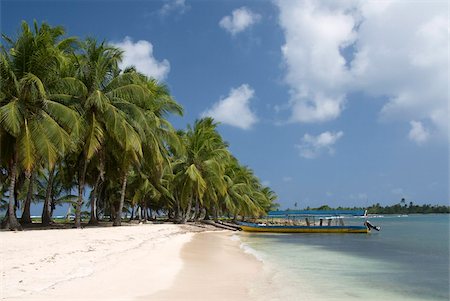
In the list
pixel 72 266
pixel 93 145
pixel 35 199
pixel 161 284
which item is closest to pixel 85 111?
pixel 93 145

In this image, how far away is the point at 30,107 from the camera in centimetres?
1847

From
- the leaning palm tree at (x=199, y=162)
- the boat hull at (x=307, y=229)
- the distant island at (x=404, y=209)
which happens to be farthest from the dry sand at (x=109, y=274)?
the distant island at (x=404, y=209)

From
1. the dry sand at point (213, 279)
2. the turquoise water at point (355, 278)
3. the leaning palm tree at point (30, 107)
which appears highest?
the leaning palm tree at point (30, 107)

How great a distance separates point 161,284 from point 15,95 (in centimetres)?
1379

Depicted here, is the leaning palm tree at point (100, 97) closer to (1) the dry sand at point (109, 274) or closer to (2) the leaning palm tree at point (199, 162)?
(1) the dry sand at point (109, 274)

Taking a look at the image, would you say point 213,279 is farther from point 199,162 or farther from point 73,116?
point 199,162

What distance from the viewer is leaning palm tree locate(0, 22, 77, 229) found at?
17.2m

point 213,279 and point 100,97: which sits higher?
point 100,97

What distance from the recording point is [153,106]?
28.9 meters

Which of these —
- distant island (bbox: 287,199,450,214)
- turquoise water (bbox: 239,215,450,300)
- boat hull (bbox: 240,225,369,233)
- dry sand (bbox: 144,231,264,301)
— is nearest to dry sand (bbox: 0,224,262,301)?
dry sand (bbox: 144,231,264,301)

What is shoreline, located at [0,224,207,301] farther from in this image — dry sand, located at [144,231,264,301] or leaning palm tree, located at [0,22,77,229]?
leaning palm tree, located at [0,22,77,229]

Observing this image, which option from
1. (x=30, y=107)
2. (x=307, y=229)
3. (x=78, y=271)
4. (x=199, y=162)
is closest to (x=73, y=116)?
(x=30, y=107)

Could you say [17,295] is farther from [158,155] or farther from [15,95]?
[158,155]

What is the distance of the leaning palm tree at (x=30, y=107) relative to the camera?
676 inches
